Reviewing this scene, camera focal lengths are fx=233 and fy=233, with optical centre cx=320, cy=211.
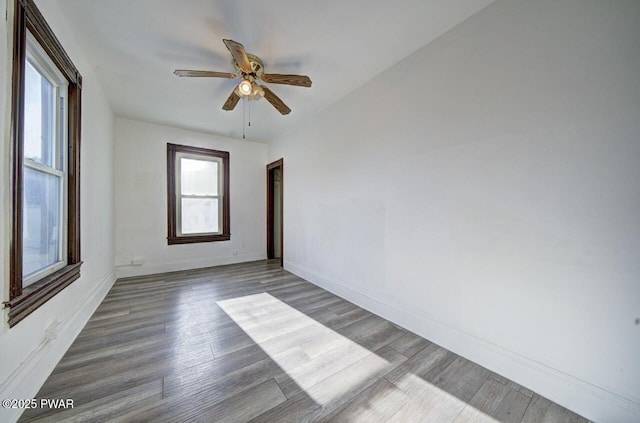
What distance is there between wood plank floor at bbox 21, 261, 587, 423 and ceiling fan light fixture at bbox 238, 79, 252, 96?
7.77 ft

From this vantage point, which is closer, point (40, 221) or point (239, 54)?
point (40, 221)

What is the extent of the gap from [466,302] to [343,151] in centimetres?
216

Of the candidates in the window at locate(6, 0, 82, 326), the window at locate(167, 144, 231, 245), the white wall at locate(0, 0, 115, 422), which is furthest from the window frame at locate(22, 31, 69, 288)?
the window at locate(167, 144, 231, 245)

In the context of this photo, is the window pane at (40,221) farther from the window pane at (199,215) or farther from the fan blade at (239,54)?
the window pane at (199,215)

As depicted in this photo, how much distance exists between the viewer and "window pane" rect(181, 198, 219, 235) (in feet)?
14.7

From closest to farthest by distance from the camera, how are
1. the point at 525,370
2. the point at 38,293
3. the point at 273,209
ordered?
the point at 38,293
the point at 525,370
the point at 273,209

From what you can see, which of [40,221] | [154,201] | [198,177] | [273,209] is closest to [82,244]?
[40,221]

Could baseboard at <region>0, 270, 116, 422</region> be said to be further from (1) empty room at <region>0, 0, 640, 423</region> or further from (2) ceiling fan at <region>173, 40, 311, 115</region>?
(2) ceiling fan at <region>173, 40, 311, 115</region>

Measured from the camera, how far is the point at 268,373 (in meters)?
1.65

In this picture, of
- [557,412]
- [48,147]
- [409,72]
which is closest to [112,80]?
[48,147]

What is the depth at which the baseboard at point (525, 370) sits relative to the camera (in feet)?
4.22

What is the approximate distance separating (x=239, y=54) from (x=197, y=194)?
11.0 ft

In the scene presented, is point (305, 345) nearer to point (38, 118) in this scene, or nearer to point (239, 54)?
point (239, 54)

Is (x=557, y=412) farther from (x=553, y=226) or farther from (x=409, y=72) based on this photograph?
(x=409, y=72)
